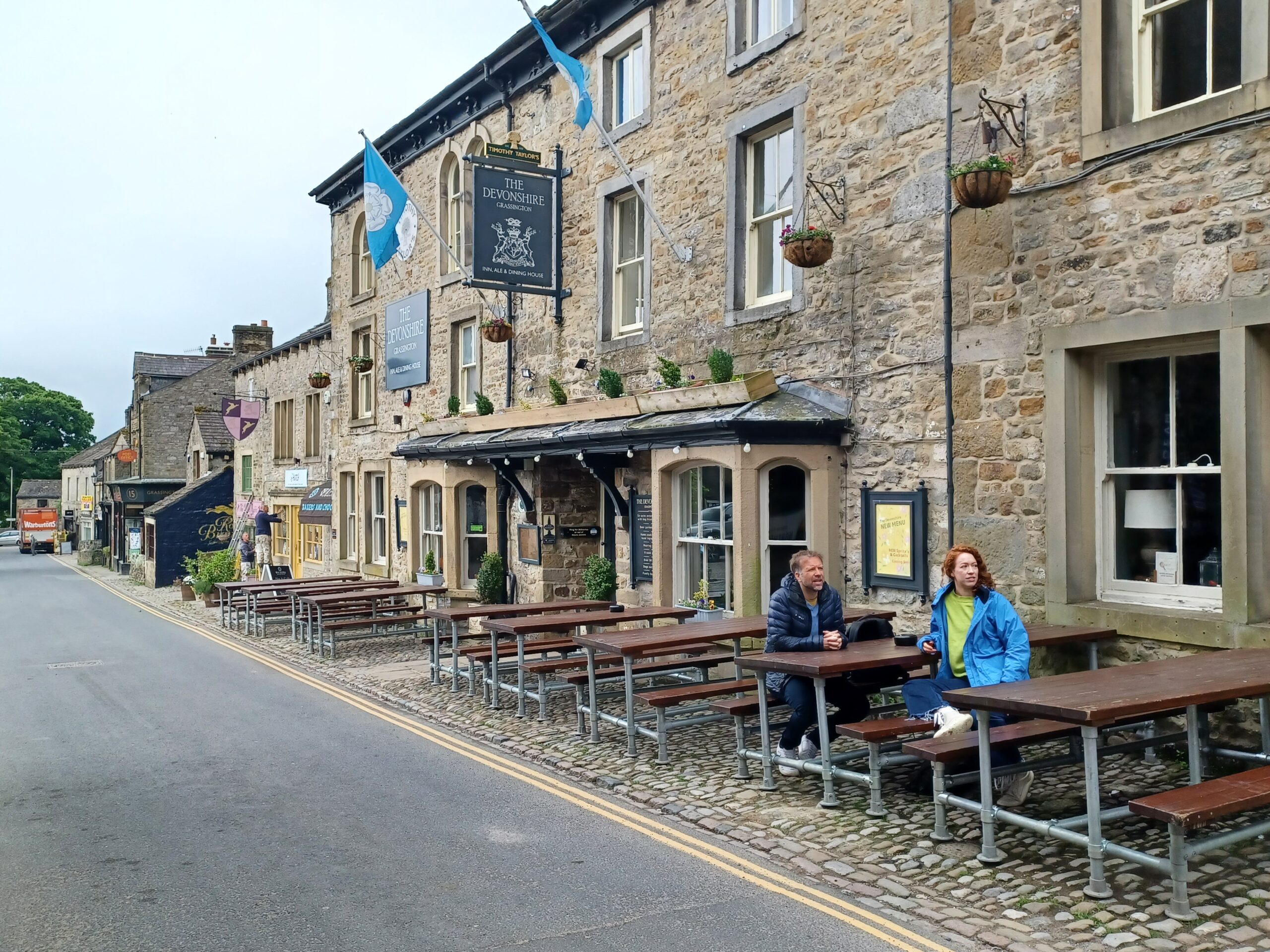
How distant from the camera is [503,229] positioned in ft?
49.0

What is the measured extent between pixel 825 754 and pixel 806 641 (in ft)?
2.65

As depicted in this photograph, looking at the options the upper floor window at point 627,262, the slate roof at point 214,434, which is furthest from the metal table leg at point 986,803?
the slate roof at point 214,434

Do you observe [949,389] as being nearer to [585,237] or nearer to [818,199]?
[818,199]

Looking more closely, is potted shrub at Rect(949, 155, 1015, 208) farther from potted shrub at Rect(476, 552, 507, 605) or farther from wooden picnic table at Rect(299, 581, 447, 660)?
wooden picnic table at Rect(299, 581, 447, 660)

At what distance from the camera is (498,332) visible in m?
16.2

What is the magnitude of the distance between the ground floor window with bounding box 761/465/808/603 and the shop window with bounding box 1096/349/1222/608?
11.2 feet

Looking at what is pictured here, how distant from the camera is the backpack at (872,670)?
24.8 feet

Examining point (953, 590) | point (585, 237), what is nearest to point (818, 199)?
point (585, 237)

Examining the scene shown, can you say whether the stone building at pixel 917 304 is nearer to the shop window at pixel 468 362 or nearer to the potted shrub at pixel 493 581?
the potted shrub at pixel 493 581

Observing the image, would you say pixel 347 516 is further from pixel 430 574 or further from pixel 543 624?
pixel 543 624

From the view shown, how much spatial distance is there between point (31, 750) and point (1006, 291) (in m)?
9.24

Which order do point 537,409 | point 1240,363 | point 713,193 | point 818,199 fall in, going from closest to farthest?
point 1240,363
point 818,199
point 713,193
point 537,409

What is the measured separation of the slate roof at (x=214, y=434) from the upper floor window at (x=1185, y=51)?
34.2 metres

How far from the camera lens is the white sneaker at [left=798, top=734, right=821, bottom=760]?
24.7 ft
